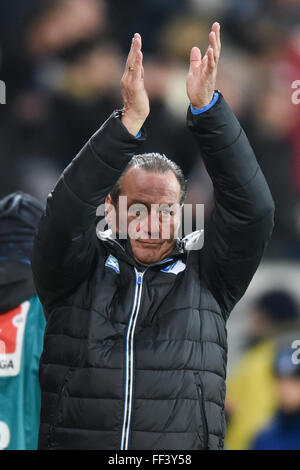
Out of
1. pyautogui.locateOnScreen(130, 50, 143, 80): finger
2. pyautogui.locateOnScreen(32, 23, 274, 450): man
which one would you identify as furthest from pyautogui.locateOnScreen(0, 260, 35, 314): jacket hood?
pyautogui.locateOnScreen(130, 50, 143, 80): finger

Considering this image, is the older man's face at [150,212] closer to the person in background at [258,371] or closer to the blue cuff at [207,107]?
the blue cuff at [207,107]

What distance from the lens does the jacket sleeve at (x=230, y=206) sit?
180cm

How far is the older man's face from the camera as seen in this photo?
198 cm

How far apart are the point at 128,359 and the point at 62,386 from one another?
17 centimetres

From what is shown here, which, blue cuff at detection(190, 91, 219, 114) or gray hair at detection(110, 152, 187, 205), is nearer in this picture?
blue cuff at detection(190, 91, 219, 114)

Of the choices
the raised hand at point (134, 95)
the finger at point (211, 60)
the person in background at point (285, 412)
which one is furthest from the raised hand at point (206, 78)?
the person in background at point (285, 412)

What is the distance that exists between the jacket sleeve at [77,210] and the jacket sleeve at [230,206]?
0.17 metres

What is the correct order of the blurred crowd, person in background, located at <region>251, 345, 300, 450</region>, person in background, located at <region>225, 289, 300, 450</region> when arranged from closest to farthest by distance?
person in background, located at <region>251, 345, 300, 450</region>, person in background, located at <region>225, 289, 300, 450</region>, the blurred crowd

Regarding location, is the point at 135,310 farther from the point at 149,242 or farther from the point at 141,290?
the point at 149,242

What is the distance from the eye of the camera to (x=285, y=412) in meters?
3.63

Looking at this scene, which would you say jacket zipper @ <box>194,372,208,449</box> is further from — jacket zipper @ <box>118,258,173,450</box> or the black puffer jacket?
jacket zipper @ <box>118,258,173,450</box>

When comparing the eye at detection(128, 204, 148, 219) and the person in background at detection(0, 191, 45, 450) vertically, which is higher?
the eye at detection(128, 204, 148, 219)

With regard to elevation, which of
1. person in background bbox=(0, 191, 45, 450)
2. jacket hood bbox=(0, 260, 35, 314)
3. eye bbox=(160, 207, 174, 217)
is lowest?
person in background bbox=(0, 191, 45, 450)

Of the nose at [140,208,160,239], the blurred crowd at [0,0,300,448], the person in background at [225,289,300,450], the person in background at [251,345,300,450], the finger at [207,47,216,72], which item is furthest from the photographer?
the blurred crowd at [0,0,300,448]
